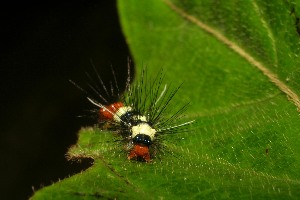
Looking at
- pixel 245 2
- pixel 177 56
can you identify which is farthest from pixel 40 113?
pixel 245 2

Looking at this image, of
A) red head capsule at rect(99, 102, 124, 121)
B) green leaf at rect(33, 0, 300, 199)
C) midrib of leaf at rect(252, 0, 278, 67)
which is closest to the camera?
green leaf at rect(33, 0, 300, 199)

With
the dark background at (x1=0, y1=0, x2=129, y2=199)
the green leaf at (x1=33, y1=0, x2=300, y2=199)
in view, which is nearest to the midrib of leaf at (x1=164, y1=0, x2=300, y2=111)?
the green leaf at (x1=33, y1=0, x2=300, y2=199)

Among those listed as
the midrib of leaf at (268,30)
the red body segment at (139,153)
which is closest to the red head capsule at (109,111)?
the red body segment at (139,153)

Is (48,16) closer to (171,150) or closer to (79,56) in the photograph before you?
(79,56)

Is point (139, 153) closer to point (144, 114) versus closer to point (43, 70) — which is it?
point (144, 114)

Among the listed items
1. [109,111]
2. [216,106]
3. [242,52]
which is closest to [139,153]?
[109,111]

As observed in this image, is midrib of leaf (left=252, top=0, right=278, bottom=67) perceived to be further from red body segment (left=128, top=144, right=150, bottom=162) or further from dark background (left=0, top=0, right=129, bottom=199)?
dark background (left=0, top=0, right=129, bottom=199)

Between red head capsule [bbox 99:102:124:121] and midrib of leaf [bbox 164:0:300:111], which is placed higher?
midrib of leaf [bbox 164:0:300:111]

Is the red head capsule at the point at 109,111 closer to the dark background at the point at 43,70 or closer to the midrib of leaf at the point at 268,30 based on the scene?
the dark background at the point at 43,70
